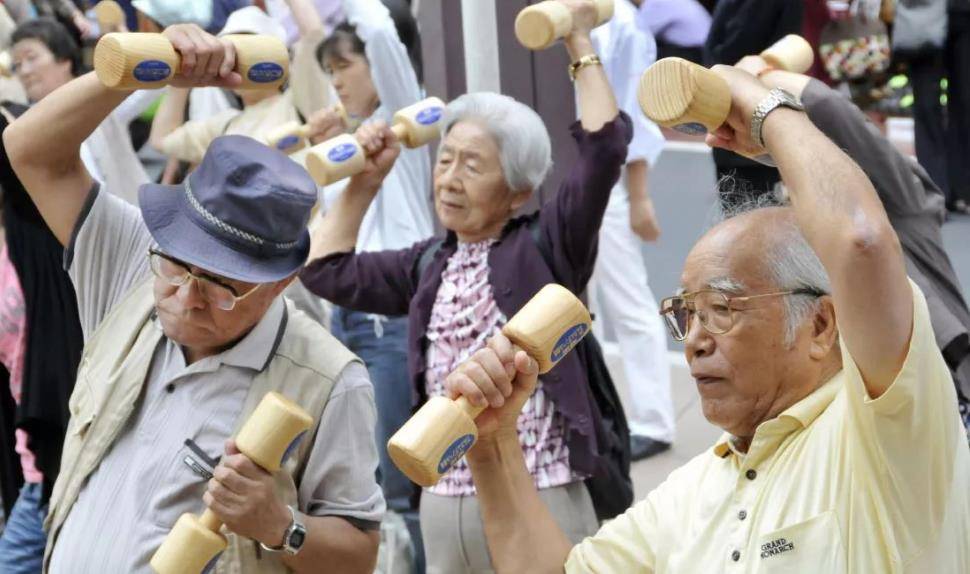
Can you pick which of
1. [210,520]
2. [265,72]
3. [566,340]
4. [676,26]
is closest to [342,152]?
[265,72]

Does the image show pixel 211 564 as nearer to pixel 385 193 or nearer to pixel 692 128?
pixel 692 128

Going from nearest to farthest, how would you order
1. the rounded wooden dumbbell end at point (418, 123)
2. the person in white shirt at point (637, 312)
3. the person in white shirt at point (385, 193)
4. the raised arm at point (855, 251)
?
the raised arm at point (855, 251) < the rounded wooden dumbbell end at point (418, 123) < the person in white shirt at point (385, 193) < the person in white shirt at point (637, 312)

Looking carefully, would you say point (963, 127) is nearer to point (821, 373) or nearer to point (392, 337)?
point (392, 337)

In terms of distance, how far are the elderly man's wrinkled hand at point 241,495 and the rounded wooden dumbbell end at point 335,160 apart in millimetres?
1451

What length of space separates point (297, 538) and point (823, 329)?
107 centimetres

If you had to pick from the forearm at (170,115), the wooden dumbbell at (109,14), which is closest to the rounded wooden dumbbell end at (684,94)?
the forearm at (170,115)

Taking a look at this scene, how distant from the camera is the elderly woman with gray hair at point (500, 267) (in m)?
3.92

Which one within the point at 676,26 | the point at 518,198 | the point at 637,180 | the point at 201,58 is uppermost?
the point at 201,58

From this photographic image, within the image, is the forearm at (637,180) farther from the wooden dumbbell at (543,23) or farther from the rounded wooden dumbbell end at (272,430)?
the rounded wooden dumbbell end at (272,430)

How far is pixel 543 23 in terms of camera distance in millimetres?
3920

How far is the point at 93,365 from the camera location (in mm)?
3141

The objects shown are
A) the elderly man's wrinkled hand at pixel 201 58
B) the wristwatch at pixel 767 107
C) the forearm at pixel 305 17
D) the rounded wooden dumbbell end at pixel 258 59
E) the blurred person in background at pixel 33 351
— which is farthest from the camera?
the forearm at pixel 305 17

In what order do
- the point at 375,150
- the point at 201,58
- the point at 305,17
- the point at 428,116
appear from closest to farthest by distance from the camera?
the point at 201,58
the point at 375,150
the point at 428,116
the point at 305,17

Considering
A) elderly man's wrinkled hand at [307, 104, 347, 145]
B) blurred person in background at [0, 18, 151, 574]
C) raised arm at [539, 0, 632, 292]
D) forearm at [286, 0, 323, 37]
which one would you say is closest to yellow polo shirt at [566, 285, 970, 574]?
raised arm at [539, 0, 632, 292]
